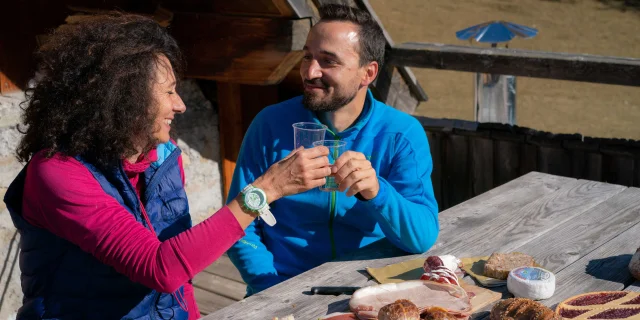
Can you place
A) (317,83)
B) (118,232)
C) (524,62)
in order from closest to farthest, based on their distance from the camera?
(118,232)
(317,83)
(524,62)

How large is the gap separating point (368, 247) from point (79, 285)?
1.00 m

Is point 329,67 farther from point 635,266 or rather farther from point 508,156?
point 508,156

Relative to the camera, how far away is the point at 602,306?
228 centimetres

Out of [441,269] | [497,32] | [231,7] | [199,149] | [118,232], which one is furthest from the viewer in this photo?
[497,32]

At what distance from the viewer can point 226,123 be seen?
5703 millimetres

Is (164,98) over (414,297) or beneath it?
over

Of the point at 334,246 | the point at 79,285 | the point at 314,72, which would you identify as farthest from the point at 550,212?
the point at 79,285

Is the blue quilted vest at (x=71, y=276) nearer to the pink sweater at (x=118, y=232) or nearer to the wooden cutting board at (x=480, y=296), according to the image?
the pink sweater at (x=118, y=232)

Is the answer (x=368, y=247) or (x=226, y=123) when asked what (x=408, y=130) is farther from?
(x=226, y=123)

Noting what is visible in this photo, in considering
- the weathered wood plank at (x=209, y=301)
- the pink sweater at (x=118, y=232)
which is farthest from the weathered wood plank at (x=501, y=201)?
the weathered wood plank at (x=209, y=301)

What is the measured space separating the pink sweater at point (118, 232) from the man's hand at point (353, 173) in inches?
14.3

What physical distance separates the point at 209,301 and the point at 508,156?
6.97 feet

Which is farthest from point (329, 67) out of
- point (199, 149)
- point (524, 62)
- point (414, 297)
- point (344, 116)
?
point (199, 149)

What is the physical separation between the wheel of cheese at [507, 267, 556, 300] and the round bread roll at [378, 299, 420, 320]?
15.5 inches
